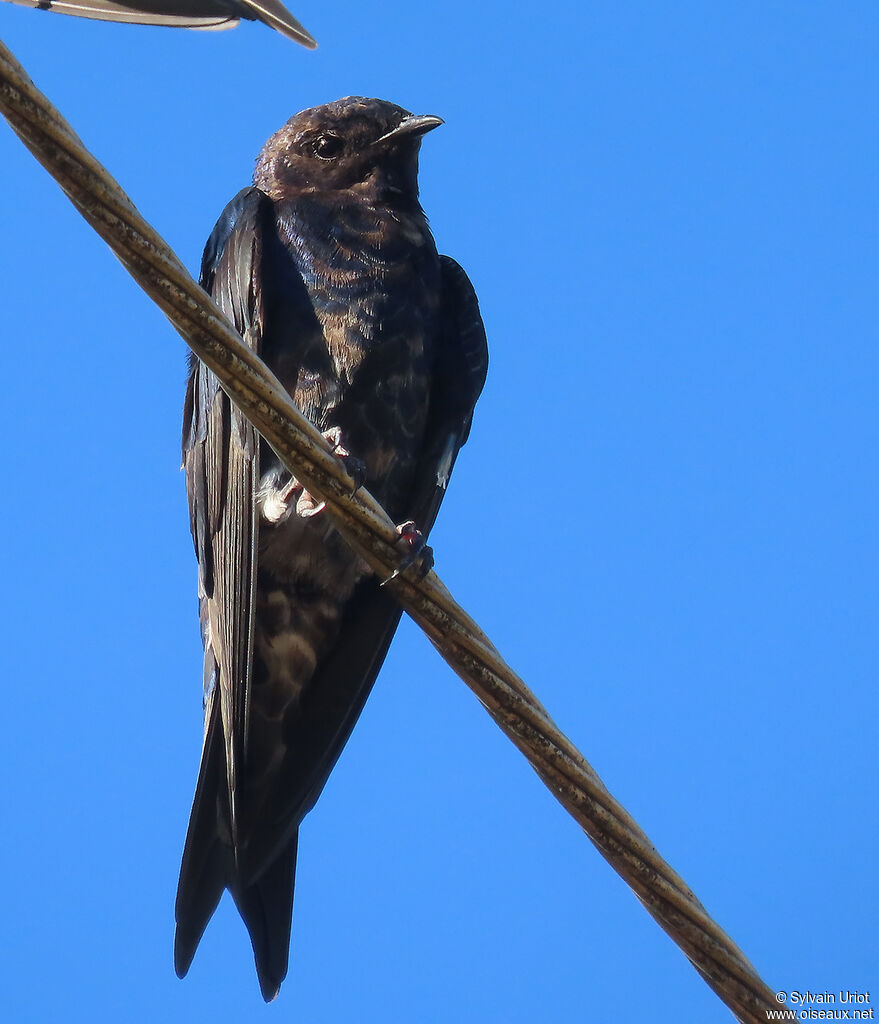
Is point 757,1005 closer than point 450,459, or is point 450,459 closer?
point 757,1005

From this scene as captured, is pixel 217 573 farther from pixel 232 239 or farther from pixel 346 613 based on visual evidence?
pixel 232 239

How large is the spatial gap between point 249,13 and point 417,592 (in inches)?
52.3

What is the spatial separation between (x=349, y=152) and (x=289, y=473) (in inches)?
59.0

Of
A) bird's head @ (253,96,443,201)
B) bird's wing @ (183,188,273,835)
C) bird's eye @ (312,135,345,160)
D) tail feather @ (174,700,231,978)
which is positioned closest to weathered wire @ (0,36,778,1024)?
bird's wing @ (183,188,273,835)

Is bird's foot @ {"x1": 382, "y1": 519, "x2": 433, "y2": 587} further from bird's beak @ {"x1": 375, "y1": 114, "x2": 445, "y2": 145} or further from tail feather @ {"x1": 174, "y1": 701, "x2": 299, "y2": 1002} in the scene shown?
bird's beak @ {"x1": 375, "y1": 114, "x2": 445, "y2": 145}

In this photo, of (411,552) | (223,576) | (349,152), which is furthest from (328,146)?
(411,552)

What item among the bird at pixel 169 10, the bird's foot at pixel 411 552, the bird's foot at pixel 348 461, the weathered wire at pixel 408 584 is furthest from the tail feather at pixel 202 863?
the bird at pixel 169 10

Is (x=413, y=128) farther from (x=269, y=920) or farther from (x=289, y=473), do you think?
(x=269, y=920)

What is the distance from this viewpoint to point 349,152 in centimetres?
500

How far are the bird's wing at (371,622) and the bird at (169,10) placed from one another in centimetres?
170

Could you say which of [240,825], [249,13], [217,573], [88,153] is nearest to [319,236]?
[217,573]

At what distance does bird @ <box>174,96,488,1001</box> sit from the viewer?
3.92 m

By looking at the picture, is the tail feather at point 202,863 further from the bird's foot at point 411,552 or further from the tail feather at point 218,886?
the bird's foot at point 411,552

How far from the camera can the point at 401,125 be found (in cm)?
505
